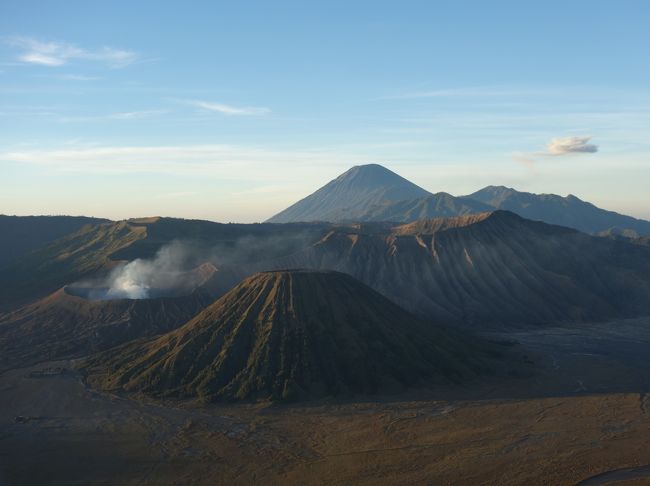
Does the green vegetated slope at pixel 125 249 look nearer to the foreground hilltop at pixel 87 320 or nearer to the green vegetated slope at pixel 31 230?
the foreground hilltop at pixel 87 320

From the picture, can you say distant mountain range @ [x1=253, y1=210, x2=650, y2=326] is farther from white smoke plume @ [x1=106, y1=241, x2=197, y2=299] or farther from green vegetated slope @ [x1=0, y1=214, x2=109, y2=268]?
green vegetated slope @ [x1=0, y1=214, x2=109, y2=268]

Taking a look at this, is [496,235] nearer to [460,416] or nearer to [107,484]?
[460,416]

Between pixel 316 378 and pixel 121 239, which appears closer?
pixel 316 378

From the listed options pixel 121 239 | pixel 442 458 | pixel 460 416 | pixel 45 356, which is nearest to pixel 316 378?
pixel 460 416

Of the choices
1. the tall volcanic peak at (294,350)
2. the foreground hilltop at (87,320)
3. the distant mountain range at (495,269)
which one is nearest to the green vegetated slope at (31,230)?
the foreground hilltop at (87,320)

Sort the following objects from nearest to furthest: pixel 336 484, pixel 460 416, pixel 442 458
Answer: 1. pixel 336 484
2. pixel 442 458
3. pixel 460 416

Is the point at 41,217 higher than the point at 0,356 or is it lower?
higher
